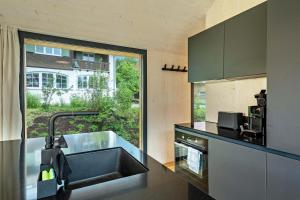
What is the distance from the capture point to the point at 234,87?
2.33 m

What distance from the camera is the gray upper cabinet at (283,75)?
4.16 feet

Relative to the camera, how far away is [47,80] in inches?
96.7

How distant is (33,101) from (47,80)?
0.32 meters

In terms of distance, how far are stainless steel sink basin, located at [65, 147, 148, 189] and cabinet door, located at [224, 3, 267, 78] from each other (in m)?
1.39

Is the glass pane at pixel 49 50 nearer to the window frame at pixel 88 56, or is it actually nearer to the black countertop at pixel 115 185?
the window frame at pixel 88 56

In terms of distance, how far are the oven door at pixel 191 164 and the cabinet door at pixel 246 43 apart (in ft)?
3.00

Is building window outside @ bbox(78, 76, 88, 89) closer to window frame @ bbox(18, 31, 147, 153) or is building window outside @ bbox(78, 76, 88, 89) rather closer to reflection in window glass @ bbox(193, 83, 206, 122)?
window frame @ bbox(18, 31, 147, 153)

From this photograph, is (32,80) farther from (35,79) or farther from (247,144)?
(247,144)

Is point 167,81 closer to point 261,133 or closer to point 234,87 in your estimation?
point 234,87

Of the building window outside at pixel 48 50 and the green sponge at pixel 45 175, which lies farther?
the building window outside at pixel 48 50

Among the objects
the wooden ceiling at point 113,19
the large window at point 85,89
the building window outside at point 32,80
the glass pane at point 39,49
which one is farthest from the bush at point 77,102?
the wooden ceiling at point 113,19

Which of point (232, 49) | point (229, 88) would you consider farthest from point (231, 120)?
point (232, 49)

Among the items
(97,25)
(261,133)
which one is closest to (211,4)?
(97,25)

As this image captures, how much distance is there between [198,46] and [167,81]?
1.11 metres
